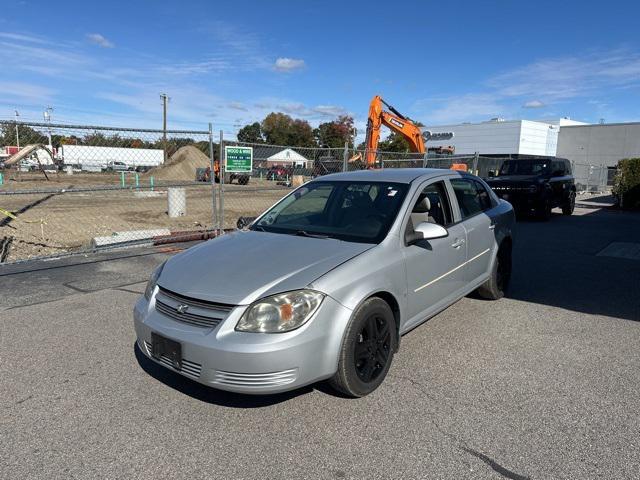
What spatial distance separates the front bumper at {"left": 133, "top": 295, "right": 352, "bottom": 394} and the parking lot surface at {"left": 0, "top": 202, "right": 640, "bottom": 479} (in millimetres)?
343

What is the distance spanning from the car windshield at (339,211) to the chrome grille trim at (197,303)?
1.18 meters

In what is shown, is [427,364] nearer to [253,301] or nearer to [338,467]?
[338,467]

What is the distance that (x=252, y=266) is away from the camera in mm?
3309

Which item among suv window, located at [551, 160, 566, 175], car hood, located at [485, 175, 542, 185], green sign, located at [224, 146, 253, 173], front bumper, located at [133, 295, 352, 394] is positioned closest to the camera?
front bumper, located at [133, 295, 352, 394]

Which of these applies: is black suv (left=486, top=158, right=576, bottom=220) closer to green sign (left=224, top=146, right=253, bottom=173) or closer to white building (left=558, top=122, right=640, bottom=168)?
green sign (left=224, top=146, right=253, bottom=173)

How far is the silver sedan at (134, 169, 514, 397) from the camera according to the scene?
2883 millimetres

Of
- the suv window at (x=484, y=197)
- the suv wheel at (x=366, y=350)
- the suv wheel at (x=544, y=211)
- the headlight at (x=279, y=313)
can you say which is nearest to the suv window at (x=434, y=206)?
the suv window at (x=484, y=197)

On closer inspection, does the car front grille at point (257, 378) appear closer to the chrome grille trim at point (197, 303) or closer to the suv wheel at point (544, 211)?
the chrome grille trim at point (197, 303)

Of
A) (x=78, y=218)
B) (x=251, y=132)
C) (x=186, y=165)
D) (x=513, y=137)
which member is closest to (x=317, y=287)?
(x=78, y=218)

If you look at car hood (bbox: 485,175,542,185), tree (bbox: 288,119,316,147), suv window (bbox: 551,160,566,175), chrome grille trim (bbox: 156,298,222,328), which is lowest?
chrome grille trim (bbox: 156,298,222,328)

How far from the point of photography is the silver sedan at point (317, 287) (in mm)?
2883

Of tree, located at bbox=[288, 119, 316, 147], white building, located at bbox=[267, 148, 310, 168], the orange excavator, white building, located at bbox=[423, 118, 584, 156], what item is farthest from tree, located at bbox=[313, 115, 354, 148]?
the orange excavator

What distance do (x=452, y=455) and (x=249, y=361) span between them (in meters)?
1.31

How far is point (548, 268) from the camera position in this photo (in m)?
7.52
